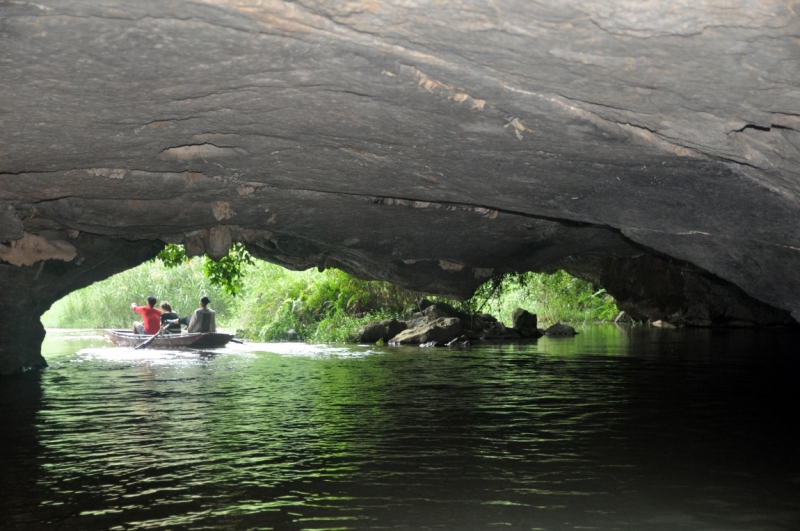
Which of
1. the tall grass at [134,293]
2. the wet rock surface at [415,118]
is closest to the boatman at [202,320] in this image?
the wet rock surface at [415,118]

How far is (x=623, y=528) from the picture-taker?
484 centimetres

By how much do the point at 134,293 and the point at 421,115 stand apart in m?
31.4

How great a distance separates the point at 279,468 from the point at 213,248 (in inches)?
203

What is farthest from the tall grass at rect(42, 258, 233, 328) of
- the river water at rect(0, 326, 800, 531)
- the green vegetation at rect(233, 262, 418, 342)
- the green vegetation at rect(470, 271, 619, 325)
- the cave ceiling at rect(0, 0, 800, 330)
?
the cave ceiling at rect(0, 0, 800, 330)

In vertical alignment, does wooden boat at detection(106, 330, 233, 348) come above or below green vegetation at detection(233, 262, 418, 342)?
below

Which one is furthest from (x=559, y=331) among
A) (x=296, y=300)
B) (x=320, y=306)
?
(x=296, y=300)

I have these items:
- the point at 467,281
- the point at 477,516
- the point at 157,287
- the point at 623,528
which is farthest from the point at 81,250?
the point at 157,287

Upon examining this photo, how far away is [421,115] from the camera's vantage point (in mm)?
5188

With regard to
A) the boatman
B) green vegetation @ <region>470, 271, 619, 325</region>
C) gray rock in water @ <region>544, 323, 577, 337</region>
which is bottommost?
gray rock in water @ <region>544, 323, 577, 337</region>

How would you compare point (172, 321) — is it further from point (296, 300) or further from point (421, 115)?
point (421, 115)

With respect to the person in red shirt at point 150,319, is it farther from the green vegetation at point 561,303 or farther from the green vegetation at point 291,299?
the green vegetation at point 561,303

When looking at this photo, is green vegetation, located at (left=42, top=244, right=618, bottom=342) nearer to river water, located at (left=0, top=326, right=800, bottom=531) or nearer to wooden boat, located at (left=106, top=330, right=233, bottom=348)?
wooden boat, located at (left=106, top=330, right=233, bottom=348)

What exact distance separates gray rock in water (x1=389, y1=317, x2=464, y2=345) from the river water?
8.20 m

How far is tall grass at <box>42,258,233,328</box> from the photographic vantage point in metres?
34.3
